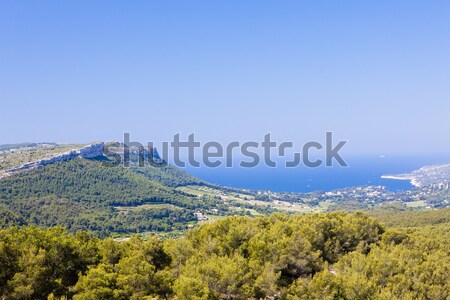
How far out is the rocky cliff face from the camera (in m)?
126

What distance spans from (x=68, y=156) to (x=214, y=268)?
139 meters

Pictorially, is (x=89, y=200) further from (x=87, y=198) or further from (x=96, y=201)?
(x=96, y=201)

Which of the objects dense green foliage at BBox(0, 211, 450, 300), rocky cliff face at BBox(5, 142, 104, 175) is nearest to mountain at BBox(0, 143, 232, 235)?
rocky cliff face at BBox(5, 142, 104, 175)

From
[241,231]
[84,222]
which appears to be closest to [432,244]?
[241,231]

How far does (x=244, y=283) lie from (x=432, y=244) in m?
23.6

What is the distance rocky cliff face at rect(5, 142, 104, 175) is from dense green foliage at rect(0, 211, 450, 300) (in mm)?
114237

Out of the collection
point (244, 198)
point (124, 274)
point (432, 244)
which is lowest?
point (244, 198)

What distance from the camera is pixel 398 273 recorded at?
2559 cm

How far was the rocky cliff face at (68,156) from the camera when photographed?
413 feet

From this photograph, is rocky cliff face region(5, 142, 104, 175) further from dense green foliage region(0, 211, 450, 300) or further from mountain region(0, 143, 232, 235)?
dense green foliage region(0, 211, 450, 300)

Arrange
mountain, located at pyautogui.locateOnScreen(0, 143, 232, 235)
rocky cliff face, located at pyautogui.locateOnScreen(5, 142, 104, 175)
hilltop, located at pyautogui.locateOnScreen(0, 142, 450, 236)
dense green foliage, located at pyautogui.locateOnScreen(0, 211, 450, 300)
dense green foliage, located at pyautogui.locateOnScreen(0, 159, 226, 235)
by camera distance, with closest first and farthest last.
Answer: dense green foliage, located at pyautogui.locateOnScreen(0, 211, 450, 300) < dense green foliage, located at pyautogui.locateOnScreen(0, 159, 226, 235) < mountain, located at pyautogui.locateOnScreen(0, 143, 232, 235) < hilltop, located at pyautogui.locateOnScreen(0, 142, 450, 236) < rocky cliff face, located at pyautogui.locateOnScreen(5, 142, 104, 175)

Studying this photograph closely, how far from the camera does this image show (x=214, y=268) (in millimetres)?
22422

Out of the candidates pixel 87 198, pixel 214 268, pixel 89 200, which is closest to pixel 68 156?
pixel 87 198

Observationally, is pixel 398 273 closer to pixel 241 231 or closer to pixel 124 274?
pixel 241 231
